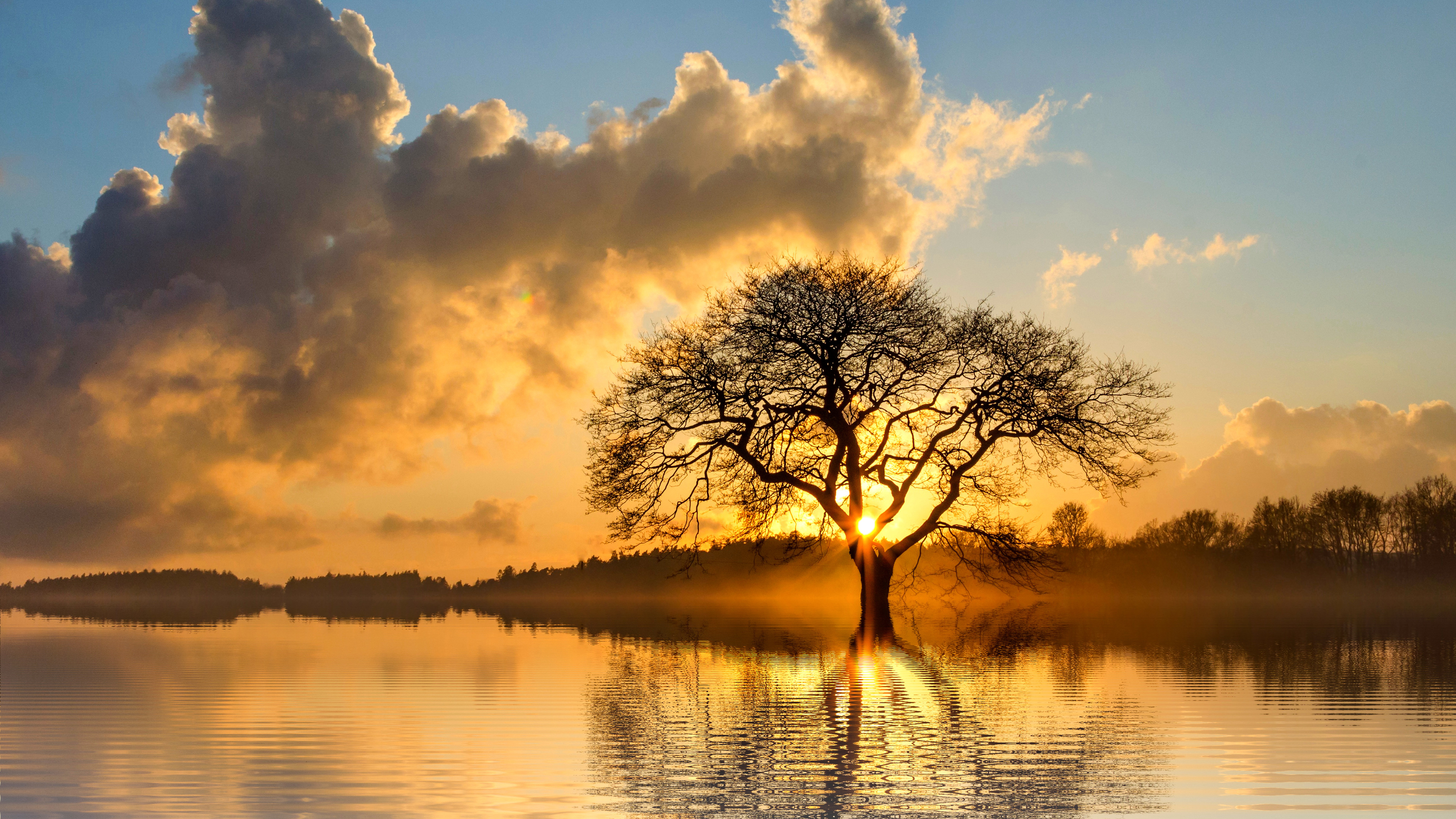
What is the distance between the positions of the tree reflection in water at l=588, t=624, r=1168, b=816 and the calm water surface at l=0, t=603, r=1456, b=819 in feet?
0.13

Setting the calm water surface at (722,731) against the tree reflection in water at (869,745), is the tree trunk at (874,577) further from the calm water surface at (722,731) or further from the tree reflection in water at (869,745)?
the tree reflection in water at (869,745)

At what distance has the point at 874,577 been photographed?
99.6 feet

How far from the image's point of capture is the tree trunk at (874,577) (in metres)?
29.9

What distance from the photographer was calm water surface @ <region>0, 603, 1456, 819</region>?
7.05 m

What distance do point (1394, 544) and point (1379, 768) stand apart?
331 feet

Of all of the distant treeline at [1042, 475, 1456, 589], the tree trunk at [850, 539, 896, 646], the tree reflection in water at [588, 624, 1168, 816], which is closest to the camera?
the tree reflection in water at [588, 624, 1168, 816]

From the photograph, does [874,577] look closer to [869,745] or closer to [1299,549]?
[869,745]

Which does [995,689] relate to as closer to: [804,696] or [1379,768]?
[804,696]

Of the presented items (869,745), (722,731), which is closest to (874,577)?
(722,731)

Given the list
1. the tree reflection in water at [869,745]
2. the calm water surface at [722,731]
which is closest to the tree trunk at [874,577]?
the calm water surface at [722,731]

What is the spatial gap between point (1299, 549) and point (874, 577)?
257 feet

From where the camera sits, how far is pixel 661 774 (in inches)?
299

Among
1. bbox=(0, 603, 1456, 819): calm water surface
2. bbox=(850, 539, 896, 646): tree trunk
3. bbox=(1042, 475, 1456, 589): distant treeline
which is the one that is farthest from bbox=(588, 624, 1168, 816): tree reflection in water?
bbox=(1042, 475, 1456, 589): distant treeline

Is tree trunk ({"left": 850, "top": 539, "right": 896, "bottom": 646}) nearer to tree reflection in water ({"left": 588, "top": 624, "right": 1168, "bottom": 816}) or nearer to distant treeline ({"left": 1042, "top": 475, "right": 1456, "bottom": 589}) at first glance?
tree reflection in water ({"left": 588, "top": 624, "right": 1168, "bottom": 816})
